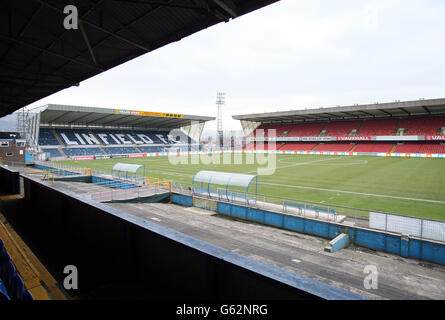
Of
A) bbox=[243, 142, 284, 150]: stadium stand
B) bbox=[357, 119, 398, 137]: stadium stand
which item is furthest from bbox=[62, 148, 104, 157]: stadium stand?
bbox=[357, 119, 398, 137]: stadium stand

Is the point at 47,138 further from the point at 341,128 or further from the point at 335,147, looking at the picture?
the point at 341,128

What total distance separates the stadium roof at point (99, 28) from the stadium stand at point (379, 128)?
6433cm

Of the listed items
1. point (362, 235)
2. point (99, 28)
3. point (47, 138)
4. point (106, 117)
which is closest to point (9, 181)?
point (99, 28)

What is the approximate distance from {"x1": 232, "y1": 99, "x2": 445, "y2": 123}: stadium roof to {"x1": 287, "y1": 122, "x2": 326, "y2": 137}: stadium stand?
5.19ft

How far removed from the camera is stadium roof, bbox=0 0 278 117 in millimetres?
6637

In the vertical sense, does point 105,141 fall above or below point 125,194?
above

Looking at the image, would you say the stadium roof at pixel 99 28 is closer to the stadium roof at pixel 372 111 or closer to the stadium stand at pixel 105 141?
the stadium stand at pixel 105 141

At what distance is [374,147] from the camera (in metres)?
59.4

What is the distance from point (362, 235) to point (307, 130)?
2549 inches

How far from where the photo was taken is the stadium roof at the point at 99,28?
6.64 meters

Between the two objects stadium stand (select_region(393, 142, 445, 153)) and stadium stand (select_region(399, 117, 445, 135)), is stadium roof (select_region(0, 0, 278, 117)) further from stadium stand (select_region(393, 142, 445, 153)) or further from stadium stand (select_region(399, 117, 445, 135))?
stadium stand (select_region(399, 117, 445, 135))

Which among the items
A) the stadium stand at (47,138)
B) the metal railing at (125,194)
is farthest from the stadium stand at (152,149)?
the metal railing at (125,194)

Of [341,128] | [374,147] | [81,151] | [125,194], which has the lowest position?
[125,194]
